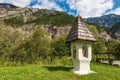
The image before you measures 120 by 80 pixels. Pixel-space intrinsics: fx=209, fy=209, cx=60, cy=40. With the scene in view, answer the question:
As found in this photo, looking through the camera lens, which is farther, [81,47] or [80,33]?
[81,47]

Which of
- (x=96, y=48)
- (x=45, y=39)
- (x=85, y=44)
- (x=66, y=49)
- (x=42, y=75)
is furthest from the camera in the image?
(x=45, y=39)

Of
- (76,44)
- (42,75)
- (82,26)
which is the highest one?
(82,26)

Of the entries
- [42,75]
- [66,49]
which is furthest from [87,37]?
[66,49]

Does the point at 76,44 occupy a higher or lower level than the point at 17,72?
higher

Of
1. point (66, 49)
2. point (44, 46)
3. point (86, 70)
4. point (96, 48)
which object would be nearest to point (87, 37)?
point (86, 70)

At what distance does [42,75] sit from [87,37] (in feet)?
12.0

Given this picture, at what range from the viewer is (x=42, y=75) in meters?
10.9

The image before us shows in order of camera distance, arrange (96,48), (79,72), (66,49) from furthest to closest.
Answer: (66,49), (96,48), (79,72)

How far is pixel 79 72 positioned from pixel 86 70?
551 millimetres

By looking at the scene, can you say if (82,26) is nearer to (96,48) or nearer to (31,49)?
(96,48)

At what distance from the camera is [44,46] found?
49.6m

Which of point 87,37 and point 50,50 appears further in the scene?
point 50,50

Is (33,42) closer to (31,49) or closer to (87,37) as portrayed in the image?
(31,49)

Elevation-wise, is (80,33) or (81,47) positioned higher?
(80,33)
